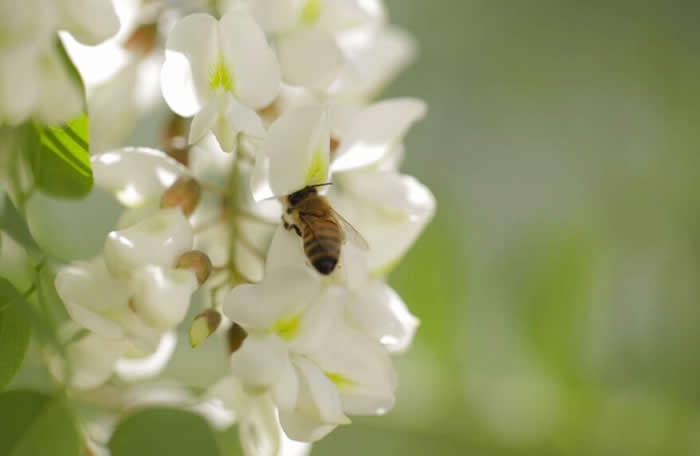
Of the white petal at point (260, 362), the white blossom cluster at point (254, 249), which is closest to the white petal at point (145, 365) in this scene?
the white blossom cluster at point (254, 249)

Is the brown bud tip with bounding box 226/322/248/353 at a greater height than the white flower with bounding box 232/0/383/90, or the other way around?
the white flower with bounding box 232/0/383/90

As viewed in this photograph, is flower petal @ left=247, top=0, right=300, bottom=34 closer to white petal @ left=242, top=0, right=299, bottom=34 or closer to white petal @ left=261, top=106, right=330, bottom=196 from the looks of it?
white petal @ left=242, top=0, right=299, bottom=34

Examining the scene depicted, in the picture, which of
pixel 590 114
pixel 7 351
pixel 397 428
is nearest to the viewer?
pixel 7 351

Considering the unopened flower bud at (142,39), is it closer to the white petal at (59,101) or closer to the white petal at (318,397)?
the white petal at (59,101)

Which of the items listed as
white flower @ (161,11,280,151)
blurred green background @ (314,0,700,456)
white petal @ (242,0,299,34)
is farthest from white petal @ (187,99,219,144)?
blurred green background @ (314,0,700,456)

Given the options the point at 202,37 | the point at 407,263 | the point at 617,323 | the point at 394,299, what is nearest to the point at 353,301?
the point at 394,299

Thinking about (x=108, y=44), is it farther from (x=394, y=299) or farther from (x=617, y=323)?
(x=617, y=323)

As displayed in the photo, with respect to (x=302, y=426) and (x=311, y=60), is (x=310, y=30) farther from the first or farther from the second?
(x=302, y=426)
